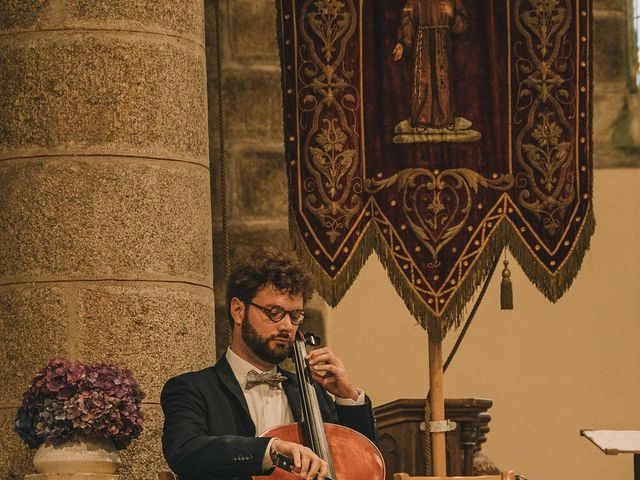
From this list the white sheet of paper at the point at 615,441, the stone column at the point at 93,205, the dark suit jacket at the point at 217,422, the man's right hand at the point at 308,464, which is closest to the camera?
the man's right hand at the point at 308,464

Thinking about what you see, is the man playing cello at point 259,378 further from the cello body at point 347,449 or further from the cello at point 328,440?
the cello body at point 347,449

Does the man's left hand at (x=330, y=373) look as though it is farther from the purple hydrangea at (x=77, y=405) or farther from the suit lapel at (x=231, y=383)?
the purple hydrangea at (x=77, y=405)

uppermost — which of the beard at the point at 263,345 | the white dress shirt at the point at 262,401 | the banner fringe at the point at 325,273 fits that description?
the banner fringe at the point at 325,273

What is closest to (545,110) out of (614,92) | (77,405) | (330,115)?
(330,115)

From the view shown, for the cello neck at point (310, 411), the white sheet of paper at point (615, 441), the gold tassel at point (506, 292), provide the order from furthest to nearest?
the gold tassel at point (506, 292) → the white sheet of paper at point (615, 441) → the cello neck at point (310, 411)

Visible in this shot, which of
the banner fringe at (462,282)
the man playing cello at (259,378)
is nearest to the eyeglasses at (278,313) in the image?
the man playing cello at (259,378)

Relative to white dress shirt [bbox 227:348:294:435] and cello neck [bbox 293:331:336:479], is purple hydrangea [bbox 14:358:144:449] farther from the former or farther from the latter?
cello neck [bbox 293:331:336:479]

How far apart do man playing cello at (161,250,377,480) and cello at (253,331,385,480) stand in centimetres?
7

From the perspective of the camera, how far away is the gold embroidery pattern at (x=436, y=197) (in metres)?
5.90

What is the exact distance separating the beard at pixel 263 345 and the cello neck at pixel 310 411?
0.09 meters

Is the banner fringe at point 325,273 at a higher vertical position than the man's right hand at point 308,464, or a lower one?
higher

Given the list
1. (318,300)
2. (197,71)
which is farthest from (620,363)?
(197,71)

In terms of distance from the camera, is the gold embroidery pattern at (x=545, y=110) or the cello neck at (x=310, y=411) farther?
the gold embroidery pattern at (x=545, y=110)

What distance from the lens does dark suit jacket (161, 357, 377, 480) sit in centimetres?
442
